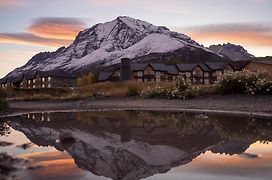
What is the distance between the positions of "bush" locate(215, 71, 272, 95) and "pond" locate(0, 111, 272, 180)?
12506 millimetres

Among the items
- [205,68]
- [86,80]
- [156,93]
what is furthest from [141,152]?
[205,68]

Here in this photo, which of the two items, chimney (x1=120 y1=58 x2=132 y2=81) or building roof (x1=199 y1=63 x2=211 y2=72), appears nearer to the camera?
chimney (x1=120 y1=58 x2=132 y2=81)

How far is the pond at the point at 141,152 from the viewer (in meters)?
8.45

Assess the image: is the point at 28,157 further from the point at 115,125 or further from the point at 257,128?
the point at 257,128

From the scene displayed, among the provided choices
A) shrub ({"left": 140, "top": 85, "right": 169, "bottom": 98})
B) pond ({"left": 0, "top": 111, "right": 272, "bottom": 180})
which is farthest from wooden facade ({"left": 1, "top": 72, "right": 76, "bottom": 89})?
pond ({"left": 0, "top": 111, "right": 272, "bottom": 180})

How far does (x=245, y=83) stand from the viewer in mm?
31578

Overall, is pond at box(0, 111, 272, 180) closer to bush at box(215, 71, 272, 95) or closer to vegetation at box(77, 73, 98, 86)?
bush at box(215, 71, 272, 95)

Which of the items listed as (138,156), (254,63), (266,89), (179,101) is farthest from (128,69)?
(138,156)

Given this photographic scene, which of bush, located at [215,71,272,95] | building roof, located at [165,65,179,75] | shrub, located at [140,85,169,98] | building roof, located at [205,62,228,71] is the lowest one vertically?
shrub, located at [140,85,169,98]

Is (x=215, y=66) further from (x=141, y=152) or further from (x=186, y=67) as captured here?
(x=141, y=152)

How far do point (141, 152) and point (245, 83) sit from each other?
875 inches

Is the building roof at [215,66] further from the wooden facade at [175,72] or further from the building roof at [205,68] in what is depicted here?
the building roof at [205,68]

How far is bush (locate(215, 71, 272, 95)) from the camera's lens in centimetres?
3015

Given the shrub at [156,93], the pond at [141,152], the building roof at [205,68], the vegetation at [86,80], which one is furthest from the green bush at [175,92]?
the building roof at [205,68]
